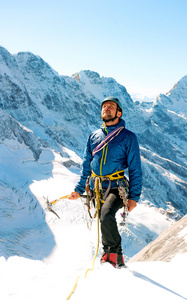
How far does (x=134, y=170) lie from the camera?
3.91m

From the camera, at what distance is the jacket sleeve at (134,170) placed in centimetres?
386

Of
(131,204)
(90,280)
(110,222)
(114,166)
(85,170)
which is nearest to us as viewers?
(90,280)

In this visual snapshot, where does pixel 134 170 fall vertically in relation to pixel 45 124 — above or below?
above

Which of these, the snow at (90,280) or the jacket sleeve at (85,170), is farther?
the jacket sleeve at (85,170)

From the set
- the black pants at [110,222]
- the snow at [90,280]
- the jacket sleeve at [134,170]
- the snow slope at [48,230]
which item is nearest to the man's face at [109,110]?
the jacket sleeve at [134,170]

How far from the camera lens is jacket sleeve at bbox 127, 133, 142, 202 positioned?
386 cm

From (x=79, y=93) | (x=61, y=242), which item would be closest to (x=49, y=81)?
(x=79, y=93)

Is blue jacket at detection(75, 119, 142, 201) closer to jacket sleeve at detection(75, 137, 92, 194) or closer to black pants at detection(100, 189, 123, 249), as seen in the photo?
black pants at detection(100, 189, 123, 249)

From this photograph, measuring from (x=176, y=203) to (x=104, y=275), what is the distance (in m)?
123

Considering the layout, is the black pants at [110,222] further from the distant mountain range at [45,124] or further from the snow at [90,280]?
the distant mountain range at [45,124]

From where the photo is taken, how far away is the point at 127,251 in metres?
23.2

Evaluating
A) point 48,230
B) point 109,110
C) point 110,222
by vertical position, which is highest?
point 109,110

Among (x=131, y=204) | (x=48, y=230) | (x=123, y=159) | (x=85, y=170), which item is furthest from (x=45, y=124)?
(x=131, y=204)

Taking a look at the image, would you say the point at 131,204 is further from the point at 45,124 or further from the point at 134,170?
the point at 45,124
